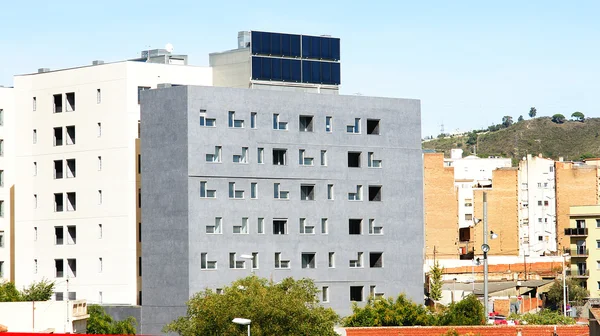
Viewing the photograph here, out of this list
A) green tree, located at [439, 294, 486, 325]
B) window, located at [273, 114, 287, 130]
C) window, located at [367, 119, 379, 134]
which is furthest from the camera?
window, located at [367, 119, 379, 134]

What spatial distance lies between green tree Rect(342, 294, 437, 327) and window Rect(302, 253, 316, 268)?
936 centimetres

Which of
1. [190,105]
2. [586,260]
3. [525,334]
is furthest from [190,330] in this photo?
[586,260]

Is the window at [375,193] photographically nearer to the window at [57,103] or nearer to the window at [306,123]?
the window at [306,123]

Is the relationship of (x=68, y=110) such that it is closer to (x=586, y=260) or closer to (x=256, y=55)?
(x=256, y=55)

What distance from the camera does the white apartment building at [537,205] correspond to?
180750 millimetres

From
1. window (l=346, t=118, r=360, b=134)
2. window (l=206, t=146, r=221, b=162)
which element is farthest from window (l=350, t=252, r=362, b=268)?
window (l=206, t=146, r=221, b=162)

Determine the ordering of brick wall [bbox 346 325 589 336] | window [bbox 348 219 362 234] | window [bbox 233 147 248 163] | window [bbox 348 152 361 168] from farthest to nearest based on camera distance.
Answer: window [bbox 348 152 361 168]
window [bbox 348 219 362 234]
window [bbox 233 147 248 163]
brick wall [bbox 346 325 589 336]

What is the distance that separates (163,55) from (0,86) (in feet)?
42.9

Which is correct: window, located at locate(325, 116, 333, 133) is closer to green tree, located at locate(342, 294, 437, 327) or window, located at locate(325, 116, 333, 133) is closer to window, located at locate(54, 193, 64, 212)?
green tree, located at locate(342, 294, 437, 327)

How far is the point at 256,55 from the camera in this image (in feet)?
313

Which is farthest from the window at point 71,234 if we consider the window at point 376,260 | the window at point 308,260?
the window at point 376,260

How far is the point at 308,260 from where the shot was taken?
93562mm

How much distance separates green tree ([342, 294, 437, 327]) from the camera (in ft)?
268

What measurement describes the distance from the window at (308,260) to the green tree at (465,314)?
48.1ft
